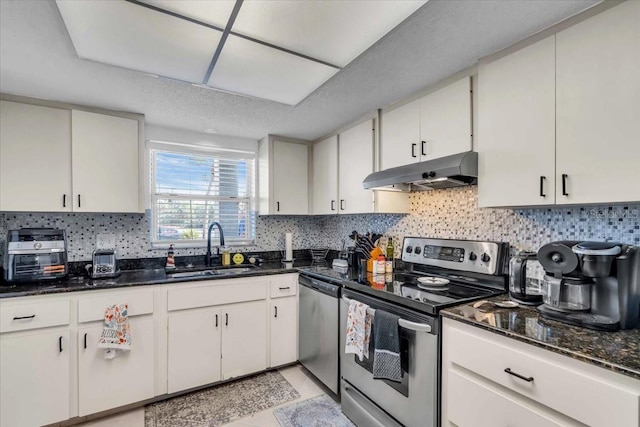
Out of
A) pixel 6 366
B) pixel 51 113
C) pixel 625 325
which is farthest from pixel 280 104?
pixel 6 366

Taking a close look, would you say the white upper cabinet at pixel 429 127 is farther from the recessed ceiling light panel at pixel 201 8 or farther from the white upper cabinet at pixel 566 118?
the recessed ceiling light panel at pixel 201 8

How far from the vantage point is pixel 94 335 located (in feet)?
6.65

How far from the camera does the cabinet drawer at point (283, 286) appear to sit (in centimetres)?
267

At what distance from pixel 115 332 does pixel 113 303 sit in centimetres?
19

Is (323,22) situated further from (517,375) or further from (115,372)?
(115,372)

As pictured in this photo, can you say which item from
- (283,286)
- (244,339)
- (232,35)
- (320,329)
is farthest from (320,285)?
(232,35)

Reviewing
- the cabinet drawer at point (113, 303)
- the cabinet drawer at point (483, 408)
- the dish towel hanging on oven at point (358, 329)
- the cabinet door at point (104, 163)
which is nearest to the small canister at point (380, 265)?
the dish towel hanging on oven at point (358, 329)

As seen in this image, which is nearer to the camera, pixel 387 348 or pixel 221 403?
pixel 387 348

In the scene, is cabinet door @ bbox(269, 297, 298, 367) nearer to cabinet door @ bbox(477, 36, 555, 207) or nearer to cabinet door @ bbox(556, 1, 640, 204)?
cabinet door @ bbox(477, 36, 555, 207)

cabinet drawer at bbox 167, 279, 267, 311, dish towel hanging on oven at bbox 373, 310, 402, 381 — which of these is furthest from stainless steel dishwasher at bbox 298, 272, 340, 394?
dish towel hanging on oven at bbox 373, 310, 402, 381

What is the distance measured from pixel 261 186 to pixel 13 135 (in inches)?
75.4

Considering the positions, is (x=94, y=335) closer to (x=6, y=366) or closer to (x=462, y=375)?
(x=6, y=366)

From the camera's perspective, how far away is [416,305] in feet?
5.14

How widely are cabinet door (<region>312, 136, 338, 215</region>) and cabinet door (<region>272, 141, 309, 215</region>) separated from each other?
0.11m
